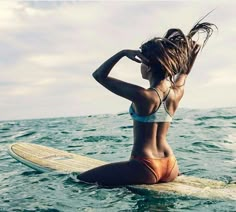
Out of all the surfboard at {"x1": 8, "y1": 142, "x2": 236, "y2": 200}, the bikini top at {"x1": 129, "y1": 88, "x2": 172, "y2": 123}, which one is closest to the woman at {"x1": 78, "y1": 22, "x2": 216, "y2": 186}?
the bikini top at {"x1": 129, "y1": 88, "x2": 172, "y2": 123}

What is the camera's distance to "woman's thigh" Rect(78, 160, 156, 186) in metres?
5.20

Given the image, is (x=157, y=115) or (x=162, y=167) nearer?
(x=157, y=115)

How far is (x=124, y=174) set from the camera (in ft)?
17.4

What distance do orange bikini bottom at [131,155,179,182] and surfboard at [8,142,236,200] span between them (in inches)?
4.4

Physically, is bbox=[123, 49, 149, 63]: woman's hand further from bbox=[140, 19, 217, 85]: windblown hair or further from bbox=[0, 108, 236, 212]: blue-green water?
bbox=[0, 108, 236, 212]: blue-green water

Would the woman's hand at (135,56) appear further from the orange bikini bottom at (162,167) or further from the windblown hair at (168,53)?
the orange bikini bottom at (162,167)

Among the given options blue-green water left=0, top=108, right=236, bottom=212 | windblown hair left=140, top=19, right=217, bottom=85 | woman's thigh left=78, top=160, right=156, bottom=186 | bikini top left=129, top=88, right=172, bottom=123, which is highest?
windblown hair left=140, top=19, right=217, bottom=85

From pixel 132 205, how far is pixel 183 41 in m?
2.26

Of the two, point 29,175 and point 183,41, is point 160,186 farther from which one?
point 29,175

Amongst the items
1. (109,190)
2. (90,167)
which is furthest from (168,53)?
(90,167)

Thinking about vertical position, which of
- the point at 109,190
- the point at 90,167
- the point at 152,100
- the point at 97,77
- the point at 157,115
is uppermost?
the point at 97,77

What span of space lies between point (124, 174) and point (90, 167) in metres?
2.08

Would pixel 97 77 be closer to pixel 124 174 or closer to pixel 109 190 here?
pixel 124 174

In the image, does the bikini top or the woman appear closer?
the woman
